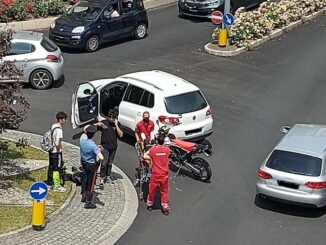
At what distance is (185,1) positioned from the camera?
107 ft

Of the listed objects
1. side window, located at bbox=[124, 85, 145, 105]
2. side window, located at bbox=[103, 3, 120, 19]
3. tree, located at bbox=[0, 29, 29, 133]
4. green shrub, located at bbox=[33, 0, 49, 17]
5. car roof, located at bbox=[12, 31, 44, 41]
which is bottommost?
green shrub, located at bbox=[33, 0, 49, 17]

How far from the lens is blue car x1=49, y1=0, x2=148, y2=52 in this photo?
25.8 meters

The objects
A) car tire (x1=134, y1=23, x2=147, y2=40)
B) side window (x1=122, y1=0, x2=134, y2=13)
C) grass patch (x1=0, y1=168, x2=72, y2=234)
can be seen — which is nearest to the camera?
grass patch (x1=0, y1=168, x2=72, y2=234)

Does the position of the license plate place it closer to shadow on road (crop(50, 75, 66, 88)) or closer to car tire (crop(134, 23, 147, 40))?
shadow on road (crop(50, 75, 66, 88))

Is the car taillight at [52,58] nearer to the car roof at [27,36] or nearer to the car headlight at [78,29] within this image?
the car roof at [27,36]

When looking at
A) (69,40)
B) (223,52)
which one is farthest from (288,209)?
(69,40)

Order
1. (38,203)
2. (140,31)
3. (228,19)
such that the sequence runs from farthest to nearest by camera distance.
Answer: (140,31)
(228,19)
(38,203)

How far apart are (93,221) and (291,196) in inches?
161

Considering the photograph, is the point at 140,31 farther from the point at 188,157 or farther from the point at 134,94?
the point at 188,157

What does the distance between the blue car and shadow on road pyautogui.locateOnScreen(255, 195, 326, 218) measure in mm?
12405

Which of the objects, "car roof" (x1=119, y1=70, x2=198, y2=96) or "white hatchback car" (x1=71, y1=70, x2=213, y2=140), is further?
"car roof" (x1=119, y1=70, x2=198, y2=96)

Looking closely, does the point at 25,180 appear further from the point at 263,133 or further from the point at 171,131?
the point at 263,133

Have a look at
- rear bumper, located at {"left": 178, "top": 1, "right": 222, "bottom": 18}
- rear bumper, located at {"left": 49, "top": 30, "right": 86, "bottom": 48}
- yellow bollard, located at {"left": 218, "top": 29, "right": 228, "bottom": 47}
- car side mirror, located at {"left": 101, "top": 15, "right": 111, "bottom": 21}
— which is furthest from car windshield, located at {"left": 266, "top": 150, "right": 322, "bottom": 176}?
rear bumper, located at {"left": 178, "top": 1, "right": 222, "bottom": 18}

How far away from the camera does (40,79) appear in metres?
21.7
